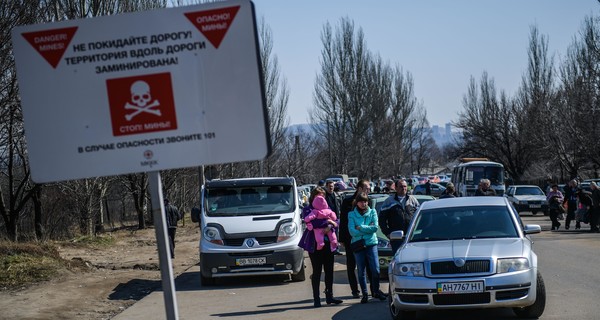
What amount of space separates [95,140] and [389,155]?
8559 centimetres

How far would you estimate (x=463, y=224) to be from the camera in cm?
1178

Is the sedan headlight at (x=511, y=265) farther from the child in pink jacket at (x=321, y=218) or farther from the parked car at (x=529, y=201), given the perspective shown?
the parked car at (x=529, y=201)

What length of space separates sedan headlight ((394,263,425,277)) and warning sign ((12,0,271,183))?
6204 millimetres

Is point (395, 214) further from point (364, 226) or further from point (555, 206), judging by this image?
point (555, 206)

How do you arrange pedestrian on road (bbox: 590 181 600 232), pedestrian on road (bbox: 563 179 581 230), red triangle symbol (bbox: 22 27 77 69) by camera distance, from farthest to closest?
pedestrian on road (bbox: 563 179 581 230), pedestrian on road (bbox: 590 181 600 232), red triangle symbol (bbox: 22 27 77 69)

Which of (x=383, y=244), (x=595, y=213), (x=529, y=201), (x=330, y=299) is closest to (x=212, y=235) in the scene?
(x=383, y=244)

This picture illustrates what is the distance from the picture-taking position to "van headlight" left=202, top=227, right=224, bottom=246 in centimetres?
1712

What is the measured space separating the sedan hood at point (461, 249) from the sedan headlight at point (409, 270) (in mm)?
62

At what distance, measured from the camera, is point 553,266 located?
17.2 meters

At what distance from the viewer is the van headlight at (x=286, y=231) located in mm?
17156

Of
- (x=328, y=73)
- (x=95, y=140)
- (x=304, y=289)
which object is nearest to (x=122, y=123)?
(x=95, y=140)

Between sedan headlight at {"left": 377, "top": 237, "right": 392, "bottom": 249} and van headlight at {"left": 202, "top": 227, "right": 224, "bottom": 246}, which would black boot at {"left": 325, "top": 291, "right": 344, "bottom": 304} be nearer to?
sedan headlight at {"left": 377, "top": 237, "right": 392, "bottom": 249}

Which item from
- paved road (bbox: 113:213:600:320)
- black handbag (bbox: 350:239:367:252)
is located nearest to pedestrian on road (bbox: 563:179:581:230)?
paved road (bbox: 113:213:600:320)

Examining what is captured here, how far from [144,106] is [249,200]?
13216 millimetres
